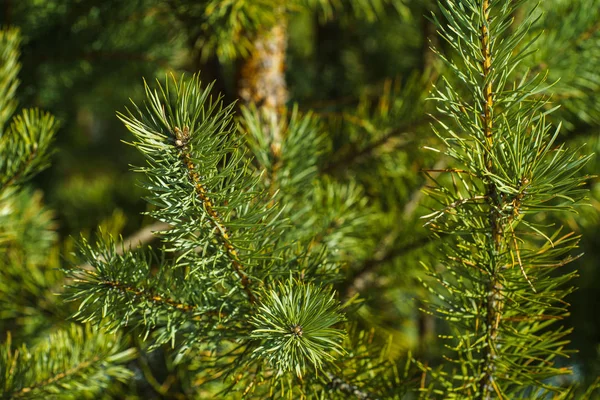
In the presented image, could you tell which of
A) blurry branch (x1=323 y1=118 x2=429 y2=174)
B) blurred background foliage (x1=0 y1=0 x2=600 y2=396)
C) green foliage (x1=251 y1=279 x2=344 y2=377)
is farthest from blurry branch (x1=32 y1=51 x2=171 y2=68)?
green foliage (x1=251 y1=279 x2=344 y2=377)

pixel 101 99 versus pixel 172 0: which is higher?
pixel 172 0

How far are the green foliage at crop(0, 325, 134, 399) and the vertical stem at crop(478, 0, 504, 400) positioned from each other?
1.03 ft

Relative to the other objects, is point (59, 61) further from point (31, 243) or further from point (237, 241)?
point (237, 241)

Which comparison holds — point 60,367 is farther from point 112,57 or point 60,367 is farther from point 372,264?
point 112,57

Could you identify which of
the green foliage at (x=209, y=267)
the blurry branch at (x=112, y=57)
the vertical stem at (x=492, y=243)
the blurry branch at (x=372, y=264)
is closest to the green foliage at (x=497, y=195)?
the vertical stem at (x=492, y=243)

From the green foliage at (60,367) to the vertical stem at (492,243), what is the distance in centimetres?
31

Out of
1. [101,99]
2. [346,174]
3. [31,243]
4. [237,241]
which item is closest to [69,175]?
[101,99]

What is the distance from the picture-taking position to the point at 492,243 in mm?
349

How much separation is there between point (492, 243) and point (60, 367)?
38 centimetres

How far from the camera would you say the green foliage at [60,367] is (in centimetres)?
46

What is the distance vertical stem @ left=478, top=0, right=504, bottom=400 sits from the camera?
31cm

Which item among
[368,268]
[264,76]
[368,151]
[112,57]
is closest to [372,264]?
[368,268]

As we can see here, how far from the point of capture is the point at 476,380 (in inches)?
15.2

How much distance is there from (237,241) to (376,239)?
0.41m
